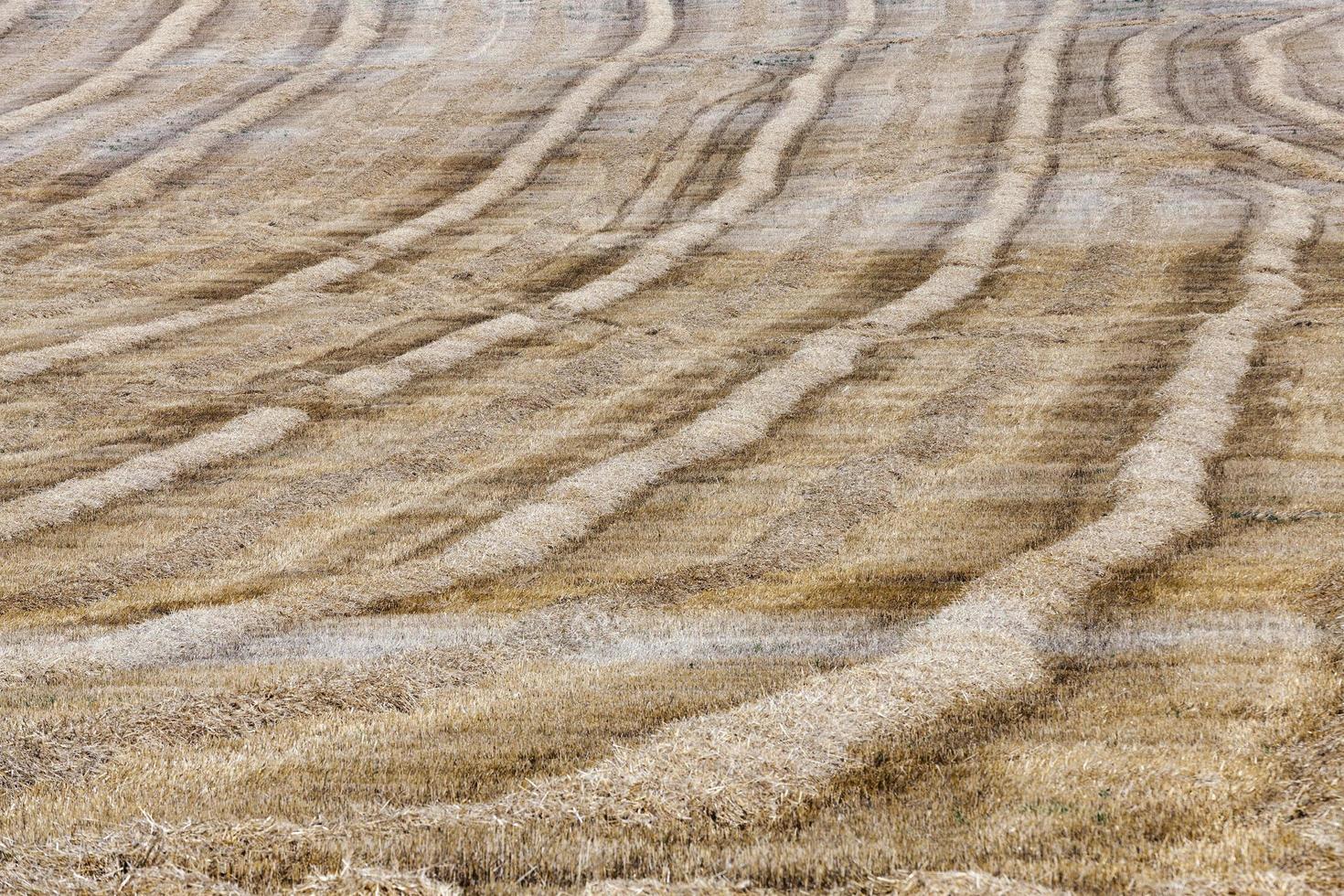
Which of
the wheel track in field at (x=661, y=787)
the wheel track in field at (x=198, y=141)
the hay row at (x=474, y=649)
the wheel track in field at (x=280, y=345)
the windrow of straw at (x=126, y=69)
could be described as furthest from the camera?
the windrow of straw at (x=126, y=69)

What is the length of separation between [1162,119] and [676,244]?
801 inches

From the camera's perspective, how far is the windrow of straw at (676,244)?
29.2 m

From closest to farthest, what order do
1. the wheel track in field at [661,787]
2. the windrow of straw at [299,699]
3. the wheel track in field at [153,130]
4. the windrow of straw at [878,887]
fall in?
the windrow of straw at [878,887]
the wheel track in field at [661,787]
the windrow of straw at [299,699]
the wheel track in field at [153,130]

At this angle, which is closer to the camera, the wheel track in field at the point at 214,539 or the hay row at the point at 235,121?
the wheel track in field at the point at 214,539

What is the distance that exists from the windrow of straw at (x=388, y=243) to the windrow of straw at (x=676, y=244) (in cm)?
616

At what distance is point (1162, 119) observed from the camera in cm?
4909

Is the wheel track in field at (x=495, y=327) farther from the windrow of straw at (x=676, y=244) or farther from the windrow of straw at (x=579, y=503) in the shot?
the windrow of straw at (x=579, y=503)

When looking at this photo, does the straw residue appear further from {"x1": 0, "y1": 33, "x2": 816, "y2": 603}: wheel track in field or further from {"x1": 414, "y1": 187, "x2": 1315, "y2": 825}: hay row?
{"x1": 414, "y1": 187, "x2": 1315, "y2": 825}: hay row

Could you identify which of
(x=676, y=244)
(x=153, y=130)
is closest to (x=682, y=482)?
(x=676, y=244)

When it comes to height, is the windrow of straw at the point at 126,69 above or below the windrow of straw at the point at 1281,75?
above

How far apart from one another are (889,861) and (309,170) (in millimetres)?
42979

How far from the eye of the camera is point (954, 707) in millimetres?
12523

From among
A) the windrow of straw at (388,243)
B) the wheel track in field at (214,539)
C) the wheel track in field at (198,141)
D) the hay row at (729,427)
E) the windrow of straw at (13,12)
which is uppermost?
the windrow of straw at (13,12)

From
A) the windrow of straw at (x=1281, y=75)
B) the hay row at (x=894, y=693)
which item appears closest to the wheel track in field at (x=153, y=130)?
the hay row at (x=894, y=693)
